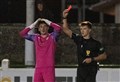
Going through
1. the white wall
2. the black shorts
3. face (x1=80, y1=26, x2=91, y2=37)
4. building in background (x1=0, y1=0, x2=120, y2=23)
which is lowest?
the white wall

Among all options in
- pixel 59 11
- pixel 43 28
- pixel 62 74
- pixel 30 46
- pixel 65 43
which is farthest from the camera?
pixel 59 11

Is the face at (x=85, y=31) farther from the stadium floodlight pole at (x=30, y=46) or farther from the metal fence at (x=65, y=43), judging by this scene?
the metal fence at (x=65, y=43)

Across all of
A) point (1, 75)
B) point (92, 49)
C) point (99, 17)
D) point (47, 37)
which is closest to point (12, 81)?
point (1, 75)

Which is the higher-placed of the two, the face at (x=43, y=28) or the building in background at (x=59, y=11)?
the building in background at (x=59, y=11)

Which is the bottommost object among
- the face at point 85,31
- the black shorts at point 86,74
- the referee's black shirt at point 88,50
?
the black shorts at point 86,74

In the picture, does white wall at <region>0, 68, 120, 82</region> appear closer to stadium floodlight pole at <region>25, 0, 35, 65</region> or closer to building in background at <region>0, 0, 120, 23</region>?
stadium floodlight pole at <region>25, 0, 35, 65</region>

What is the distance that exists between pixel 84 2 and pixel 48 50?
2117cm

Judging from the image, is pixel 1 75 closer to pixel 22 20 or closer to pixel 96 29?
pixel 96 29

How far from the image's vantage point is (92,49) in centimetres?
749

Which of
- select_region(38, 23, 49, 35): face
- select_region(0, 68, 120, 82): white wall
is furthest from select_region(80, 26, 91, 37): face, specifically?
select_region(0, 68, 120, 82): white wall

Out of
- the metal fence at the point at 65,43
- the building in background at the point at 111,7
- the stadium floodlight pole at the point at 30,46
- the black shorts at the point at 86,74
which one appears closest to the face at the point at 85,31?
the black shorts at the point at 86,74

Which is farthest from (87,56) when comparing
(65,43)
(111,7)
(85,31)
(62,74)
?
(111,7)

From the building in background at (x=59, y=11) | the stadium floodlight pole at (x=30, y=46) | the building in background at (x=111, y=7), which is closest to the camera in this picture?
the stadium floodlight pole at (x=30, y=46)

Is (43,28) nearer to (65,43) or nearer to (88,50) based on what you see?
(88,50)
